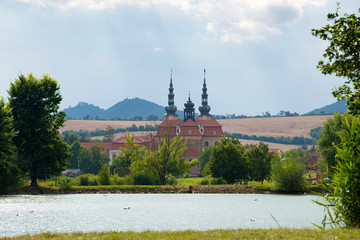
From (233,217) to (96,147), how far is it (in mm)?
116413

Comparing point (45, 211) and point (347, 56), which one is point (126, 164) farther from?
point (347, 56)

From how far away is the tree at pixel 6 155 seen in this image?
45.3 meters

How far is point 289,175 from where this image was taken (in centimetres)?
5431

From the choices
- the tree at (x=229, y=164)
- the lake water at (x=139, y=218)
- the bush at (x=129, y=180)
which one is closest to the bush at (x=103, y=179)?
the bush at (x=129, y=180)

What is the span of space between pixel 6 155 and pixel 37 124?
235 inches

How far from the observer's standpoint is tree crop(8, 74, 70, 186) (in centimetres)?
5178

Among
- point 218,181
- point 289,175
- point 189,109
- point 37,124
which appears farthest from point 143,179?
point 189,109

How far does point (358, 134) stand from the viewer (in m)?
16.3

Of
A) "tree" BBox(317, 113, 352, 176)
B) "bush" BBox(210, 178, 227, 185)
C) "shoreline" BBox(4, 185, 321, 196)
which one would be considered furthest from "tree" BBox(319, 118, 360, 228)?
"bush" BBox(210, 178, 227, 185)

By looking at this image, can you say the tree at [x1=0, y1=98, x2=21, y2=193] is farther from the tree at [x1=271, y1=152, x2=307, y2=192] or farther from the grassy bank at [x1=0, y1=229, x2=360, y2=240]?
the grassy bank at [x1=0, y1=229, x2=360, y2=240]

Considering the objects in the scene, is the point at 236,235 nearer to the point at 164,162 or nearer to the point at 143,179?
the point at 143,179

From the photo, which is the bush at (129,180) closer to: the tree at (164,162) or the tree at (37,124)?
the tree at (164,162)

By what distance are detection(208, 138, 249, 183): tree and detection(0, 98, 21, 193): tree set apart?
28.0 metres

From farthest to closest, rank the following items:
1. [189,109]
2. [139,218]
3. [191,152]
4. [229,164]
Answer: [189,109] < [191,152] < [229,164] < [139,218]
